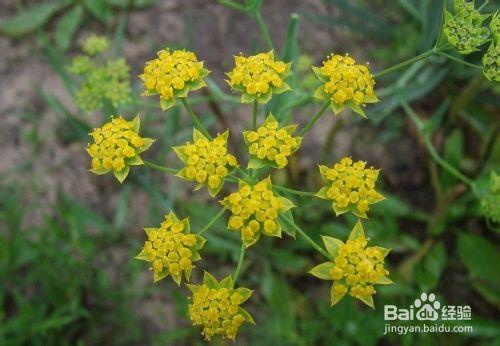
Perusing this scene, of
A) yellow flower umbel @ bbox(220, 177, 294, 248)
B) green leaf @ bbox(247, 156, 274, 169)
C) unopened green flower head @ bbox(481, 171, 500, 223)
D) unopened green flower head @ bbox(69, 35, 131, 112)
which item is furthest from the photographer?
unopened green flower head @ bbox(69, 35, 131, 112)

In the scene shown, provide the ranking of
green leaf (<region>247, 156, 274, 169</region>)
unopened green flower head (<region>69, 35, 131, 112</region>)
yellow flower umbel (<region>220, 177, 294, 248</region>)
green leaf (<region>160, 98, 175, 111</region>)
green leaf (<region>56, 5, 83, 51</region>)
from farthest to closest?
green leaf (<region>56, 5, 83, 51</region>) < unopened green flower head (<region>69, 35, 131, 112</region>) < green leaf (<region>160, 98, 175, 111</region>) < green leaf (<region>247, 156, 274, 169</region>) < yellow flower umbel (<region>220, 177, 294, 248</region>)

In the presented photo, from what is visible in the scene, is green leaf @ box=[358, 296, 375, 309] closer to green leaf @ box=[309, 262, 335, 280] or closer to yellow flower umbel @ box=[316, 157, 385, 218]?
green leaf @ box=[309, 262, 335, 280]

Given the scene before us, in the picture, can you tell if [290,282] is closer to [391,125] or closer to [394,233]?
[394,233]

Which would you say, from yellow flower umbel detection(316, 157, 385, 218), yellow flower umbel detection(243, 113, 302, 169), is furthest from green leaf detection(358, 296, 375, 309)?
yellow flower umbel detection(243, 113, 302, 169)

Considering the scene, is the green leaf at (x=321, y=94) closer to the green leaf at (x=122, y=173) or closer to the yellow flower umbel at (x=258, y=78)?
the yellow flower umbel at (x=258, y=78)

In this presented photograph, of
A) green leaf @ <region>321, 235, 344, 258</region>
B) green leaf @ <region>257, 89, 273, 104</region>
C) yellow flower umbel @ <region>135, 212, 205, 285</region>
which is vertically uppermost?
green leaf @ <region>257, 89, 273, 104</region>

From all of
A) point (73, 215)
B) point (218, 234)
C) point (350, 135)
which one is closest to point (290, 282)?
point (218, 234)
